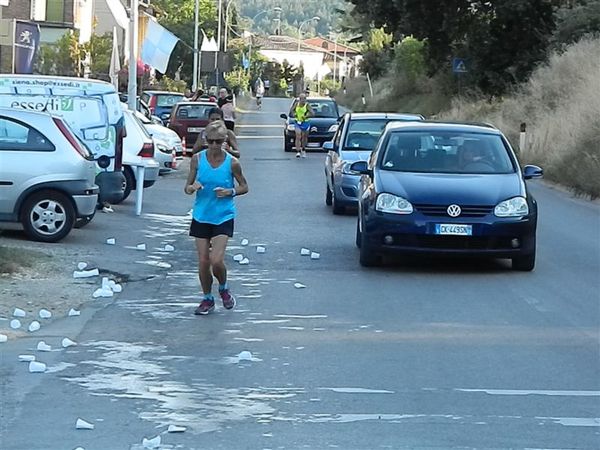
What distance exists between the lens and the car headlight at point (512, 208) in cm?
1377

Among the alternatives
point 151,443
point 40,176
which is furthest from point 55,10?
point 151,443

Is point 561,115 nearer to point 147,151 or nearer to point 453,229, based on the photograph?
point 147,151

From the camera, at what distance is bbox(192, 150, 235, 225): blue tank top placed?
11.3m

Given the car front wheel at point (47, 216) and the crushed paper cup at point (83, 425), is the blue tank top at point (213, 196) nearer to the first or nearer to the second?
the crushed paper cup at point (83, 425)

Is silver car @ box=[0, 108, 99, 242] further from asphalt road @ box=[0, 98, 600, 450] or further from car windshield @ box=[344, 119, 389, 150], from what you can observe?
car windshield @ box=[344, 119, 389, 150]

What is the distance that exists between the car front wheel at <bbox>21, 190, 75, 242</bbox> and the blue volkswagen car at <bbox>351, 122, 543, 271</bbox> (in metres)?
3.78

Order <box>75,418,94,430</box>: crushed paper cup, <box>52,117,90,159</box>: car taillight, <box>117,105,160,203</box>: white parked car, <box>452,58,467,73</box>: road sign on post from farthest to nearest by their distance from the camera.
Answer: <box>452,58,467,73</box>: road sign on post, <box>117,105,160,203</box>: white parked car, <box>52,117,90,159</box>: car taillight, <box>75,418,94,430</box>: crushed paper cup

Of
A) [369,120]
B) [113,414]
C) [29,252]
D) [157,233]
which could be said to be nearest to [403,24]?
[369,120]

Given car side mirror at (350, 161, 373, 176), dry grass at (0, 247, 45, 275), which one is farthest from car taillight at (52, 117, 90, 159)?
car side mirror at (350, 161, 373, 176)

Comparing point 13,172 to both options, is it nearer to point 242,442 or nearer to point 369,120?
point 369,120

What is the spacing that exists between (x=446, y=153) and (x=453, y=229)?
159cm

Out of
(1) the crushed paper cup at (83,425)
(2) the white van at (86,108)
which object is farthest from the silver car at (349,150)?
(1) the crushed paper cup at (83,425)

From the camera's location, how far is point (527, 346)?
32.5ft

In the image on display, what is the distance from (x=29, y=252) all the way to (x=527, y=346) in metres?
6.66
